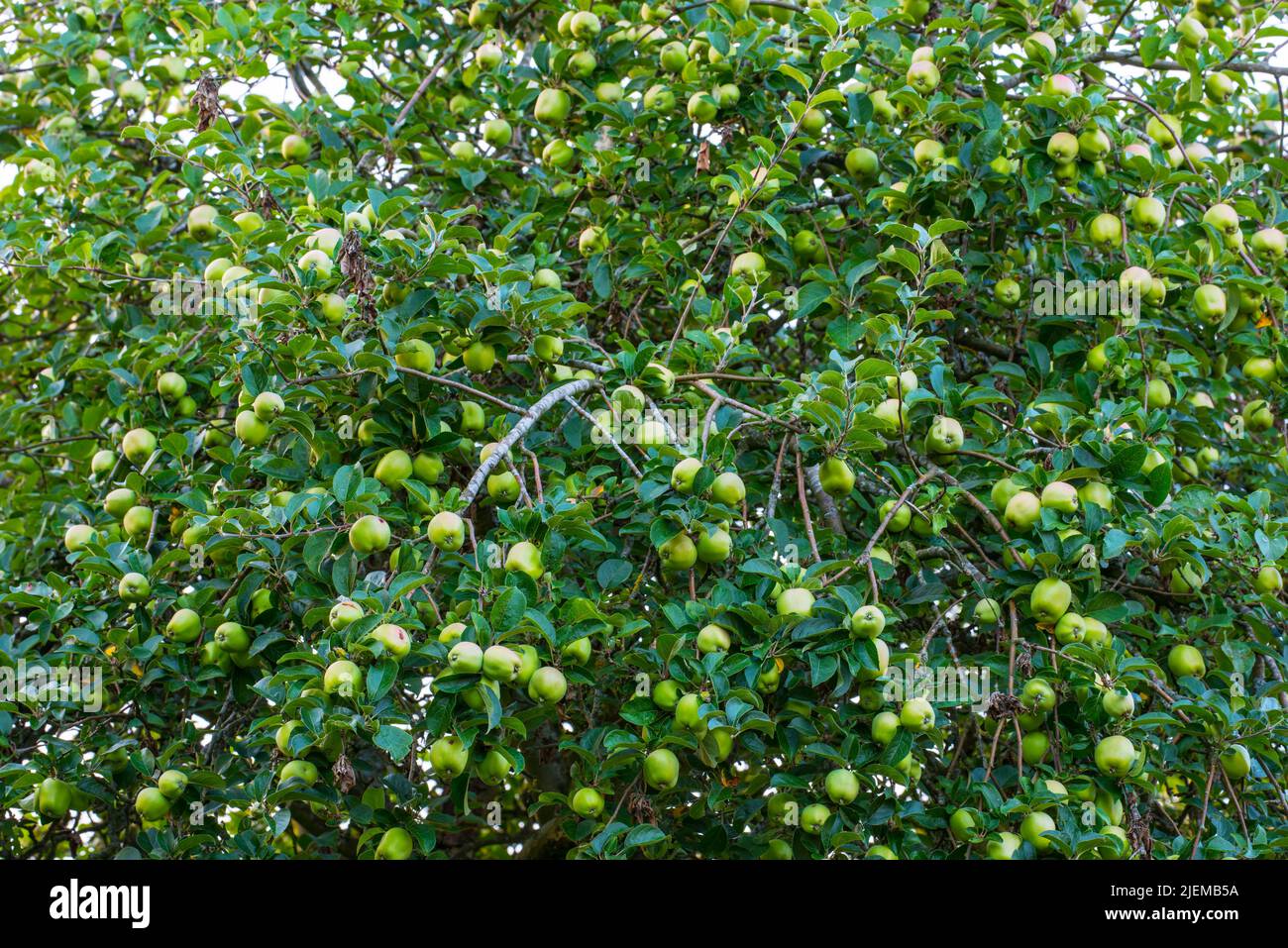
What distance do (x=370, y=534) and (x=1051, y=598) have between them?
1364 mm

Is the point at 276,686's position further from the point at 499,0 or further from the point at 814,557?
the point at 499,0

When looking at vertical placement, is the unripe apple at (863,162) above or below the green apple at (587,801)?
above

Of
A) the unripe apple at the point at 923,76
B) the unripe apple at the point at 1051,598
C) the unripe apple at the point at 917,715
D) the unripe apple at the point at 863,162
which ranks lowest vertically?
the unripe apple at the point at 917,715

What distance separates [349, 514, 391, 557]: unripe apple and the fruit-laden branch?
157 mm

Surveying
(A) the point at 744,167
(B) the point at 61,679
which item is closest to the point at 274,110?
(A) the point at 744,167

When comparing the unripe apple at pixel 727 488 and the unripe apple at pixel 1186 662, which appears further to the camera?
the unripe apple at pixel 1186 662

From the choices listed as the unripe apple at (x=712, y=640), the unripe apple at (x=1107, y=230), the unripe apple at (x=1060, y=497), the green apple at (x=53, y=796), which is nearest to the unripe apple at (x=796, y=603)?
the unripe apple at (x=712, y=640)

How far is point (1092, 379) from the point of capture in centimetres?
296

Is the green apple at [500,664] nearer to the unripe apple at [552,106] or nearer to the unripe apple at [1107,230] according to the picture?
the unripe apple at [552,106]

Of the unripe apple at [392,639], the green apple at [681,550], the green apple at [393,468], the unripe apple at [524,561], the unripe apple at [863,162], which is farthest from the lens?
the unripe apple at [863,162]

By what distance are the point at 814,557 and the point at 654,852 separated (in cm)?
70

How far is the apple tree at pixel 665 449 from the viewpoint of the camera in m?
2.39

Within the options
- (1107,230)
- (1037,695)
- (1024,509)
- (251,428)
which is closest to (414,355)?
(251,428)

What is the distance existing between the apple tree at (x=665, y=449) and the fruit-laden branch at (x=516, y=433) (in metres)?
0.03
